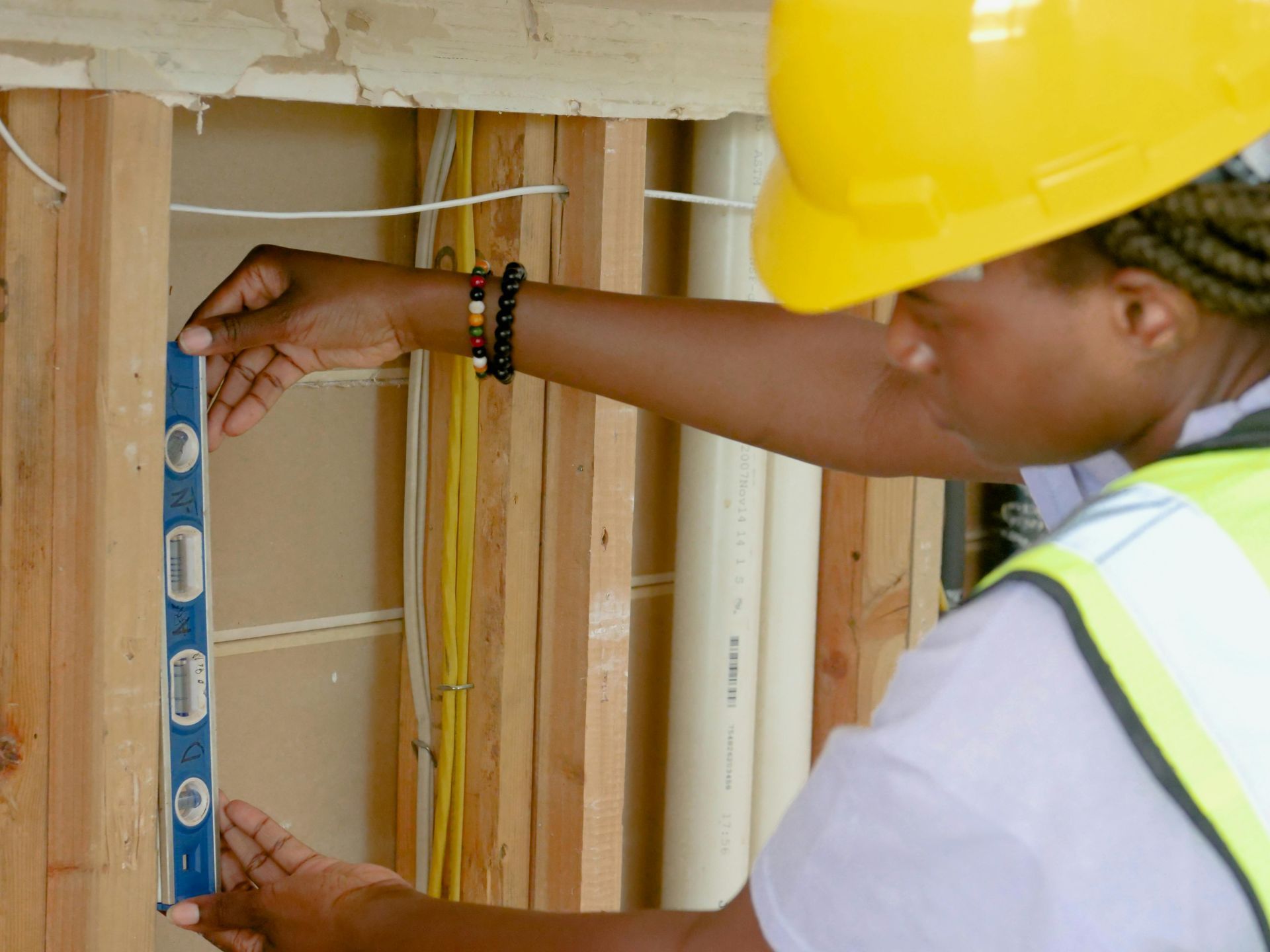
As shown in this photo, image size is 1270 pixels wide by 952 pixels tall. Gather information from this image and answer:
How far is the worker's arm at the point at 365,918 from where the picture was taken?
74 centimetres

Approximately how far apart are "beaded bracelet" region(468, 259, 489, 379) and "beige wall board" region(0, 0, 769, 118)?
14 cm

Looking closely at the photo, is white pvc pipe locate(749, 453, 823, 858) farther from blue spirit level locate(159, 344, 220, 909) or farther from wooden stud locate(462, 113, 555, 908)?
blue spirit level locate(159, 344, 220, 909)

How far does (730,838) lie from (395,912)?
32.3 inches

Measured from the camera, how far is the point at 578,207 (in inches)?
47.4

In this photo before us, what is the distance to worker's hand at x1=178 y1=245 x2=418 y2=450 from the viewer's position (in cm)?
111

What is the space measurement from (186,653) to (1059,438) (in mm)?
740

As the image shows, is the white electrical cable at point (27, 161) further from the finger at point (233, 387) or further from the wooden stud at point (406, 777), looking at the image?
the wooden stud at point (406, 777)

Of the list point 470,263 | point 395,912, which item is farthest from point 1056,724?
point 470,263

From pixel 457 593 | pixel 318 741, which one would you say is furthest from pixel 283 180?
pixel 318 741

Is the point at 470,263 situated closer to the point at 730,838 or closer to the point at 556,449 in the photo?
the point at 556,449

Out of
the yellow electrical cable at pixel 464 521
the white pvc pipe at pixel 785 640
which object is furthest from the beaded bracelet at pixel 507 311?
the white pvc pipe at pixel 785 640

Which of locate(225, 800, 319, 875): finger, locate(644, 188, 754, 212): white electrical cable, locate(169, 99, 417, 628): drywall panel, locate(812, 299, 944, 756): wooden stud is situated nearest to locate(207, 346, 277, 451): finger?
locate(169, 99, 417, 628): drywall panel

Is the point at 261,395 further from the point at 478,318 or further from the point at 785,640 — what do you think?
the point at 785,640

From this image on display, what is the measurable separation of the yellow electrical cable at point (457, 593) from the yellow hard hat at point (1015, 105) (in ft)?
2.18
